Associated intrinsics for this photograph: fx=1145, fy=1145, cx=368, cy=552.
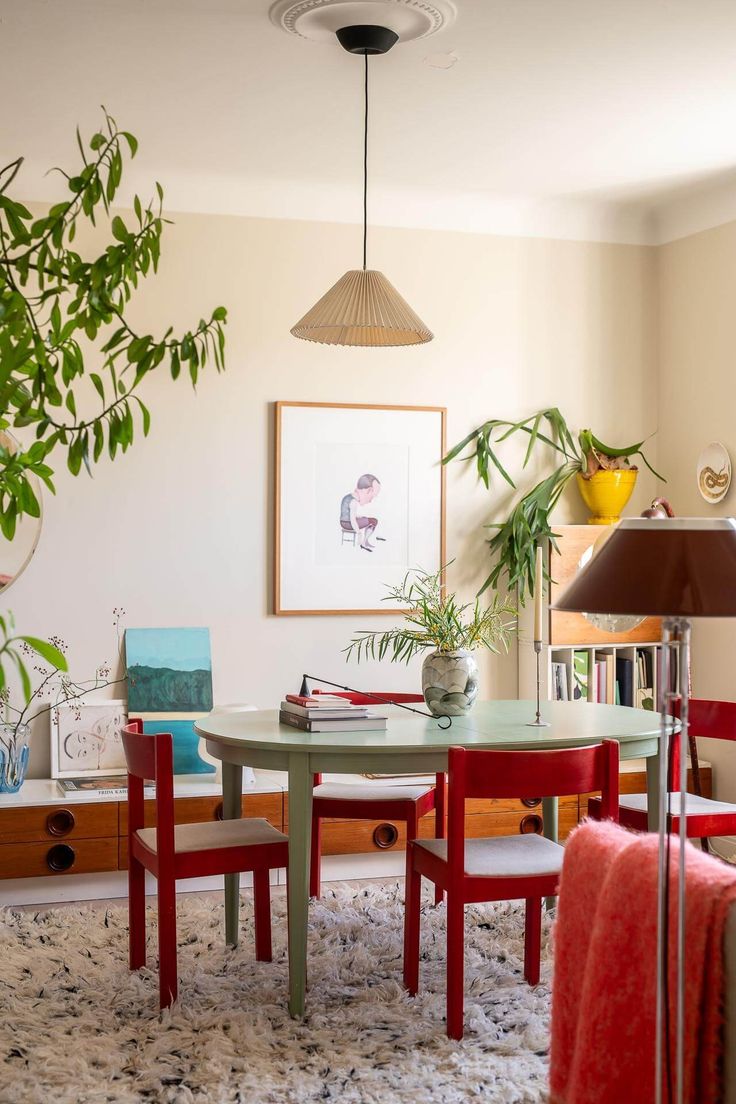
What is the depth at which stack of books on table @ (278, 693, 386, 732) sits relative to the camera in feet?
10.8

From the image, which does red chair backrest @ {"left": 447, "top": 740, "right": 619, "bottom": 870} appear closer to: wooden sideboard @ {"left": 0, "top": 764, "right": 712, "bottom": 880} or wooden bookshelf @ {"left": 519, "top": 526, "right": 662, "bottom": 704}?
wooden sideboard @ {"left": 0, "top": 764, "right": 712, "bottom": 880}

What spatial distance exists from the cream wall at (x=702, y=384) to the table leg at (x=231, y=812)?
2.30 meters

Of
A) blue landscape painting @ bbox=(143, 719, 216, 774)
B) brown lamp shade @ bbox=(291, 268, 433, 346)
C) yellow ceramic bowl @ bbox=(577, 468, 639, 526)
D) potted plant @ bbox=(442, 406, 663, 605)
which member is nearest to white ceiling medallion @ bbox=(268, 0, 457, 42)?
brown lamp shade @ bbox=(291, 268, 433, 346)

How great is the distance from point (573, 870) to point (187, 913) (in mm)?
2154

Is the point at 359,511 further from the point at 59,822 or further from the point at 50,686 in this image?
the point at 59,822

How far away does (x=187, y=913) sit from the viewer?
155 inches

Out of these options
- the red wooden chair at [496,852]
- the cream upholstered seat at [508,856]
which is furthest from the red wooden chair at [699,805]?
the red wooden chair at [496,852]

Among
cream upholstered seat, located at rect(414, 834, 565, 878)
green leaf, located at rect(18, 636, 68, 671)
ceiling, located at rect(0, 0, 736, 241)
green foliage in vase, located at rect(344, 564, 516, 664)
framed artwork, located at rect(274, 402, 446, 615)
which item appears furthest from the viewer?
framed artwork, located at rect(274, 402, 446, 615)

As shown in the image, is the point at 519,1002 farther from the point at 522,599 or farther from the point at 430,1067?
the point at 522,599

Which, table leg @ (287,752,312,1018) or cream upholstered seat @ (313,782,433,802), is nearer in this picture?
table leg @ (287,752,312,1018)

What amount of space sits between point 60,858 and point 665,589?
10.2 ft

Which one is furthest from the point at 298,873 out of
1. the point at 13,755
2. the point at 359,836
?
the point at 13,755

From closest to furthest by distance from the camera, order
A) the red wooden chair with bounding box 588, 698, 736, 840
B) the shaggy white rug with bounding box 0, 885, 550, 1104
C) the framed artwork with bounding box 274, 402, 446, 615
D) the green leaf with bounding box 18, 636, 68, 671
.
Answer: the green leaf with bounding box 18, 636, 68, 671, the shaggy white rug with bounding box 0, 885, 550, 1104, the red wooden chair with bounding box 588, 698, 736, 840, the framed artwork with bounding box 274, 402, 446, 615

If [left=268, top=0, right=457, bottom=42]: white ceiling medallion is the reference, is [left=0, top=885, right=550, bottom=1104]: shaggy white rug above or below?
below
